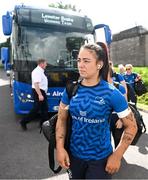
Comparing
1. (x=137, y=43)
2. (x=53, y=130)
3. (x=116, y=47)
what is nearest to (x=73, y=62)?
(x=53, y=130)

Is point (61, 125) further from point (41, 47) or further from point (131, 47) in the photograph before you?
point (131, 47)

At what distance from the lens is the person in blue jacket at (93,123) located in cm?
286

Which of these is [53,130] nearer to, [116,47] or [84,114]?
[84,114]

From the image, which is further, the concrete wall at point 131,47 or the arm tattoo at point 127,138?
the concrete wall at point 131,47

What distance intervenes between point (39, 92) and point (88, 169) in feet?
18.9

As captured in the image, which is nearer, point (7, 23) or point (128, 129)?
point (128, 129)

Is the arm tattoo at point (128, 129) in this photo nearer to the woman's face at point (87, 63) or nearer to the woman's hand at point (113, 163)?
the woman's hand at point (113, 163)

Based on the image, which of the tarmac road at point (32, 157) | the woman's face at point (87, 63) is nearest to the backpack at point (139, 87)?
the tarmac road at point (32, 157)

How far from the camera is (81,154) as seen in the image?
9.69ft

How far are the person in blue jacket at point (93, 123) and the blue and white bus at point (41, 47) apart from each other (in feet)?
21.7

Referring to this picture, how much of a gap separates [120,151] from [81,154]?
33cm

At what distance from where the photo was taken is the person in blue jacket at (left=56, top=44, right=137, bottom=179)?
2859 mm

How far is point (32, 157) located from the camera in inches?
251

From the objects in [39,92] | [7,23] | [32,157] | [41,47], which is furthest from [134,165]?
[7,23]
